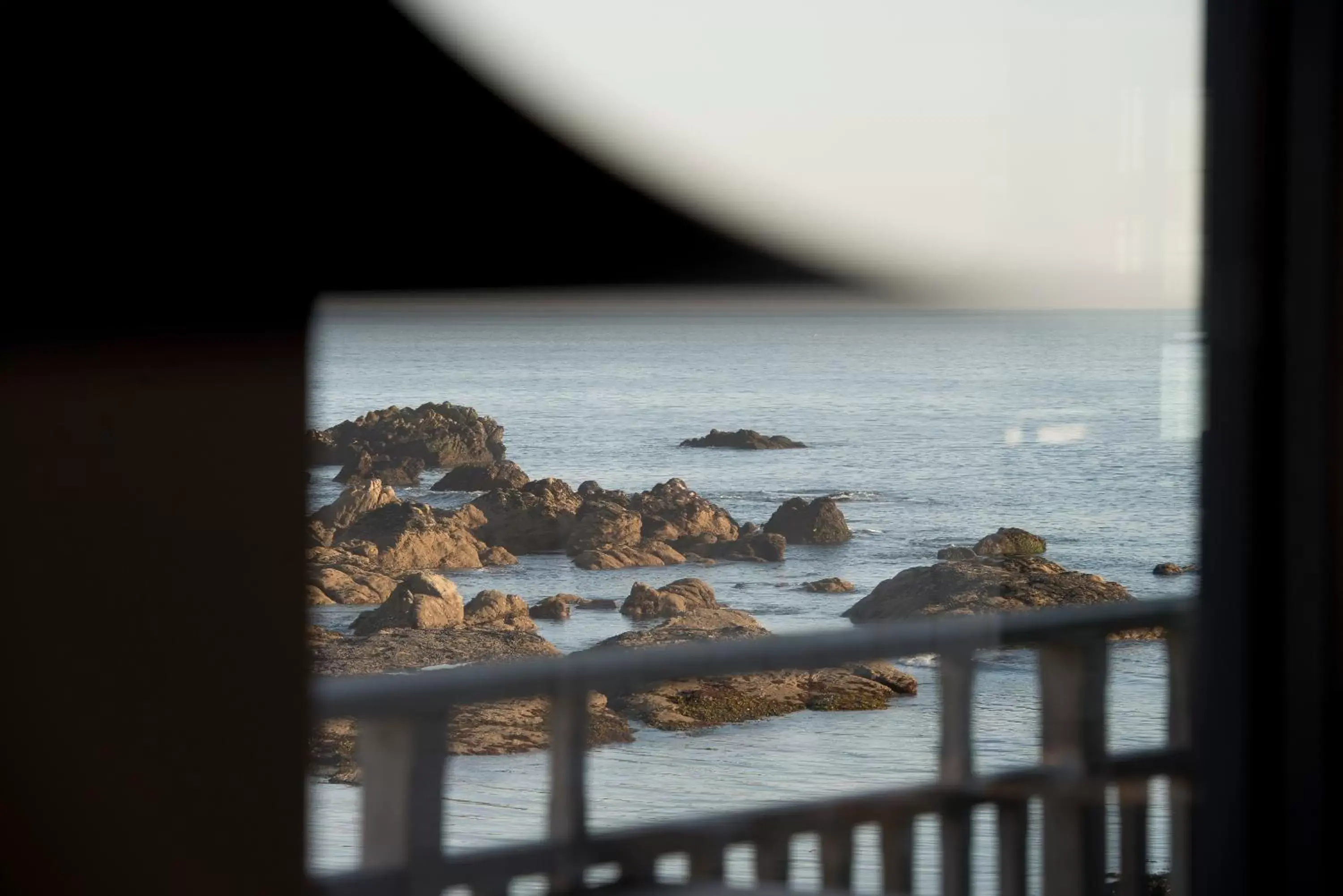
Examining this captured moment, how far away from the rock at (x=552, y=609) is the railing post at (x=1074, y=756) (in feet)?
2.16

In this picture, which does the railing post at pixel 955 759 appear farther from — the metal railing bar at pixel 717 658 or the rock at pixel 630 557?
the rock at pixel 630 557

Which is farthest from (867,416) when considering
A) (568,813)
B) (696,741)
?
(568,813)

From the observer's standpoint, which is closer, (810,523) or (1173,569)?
(810,523)

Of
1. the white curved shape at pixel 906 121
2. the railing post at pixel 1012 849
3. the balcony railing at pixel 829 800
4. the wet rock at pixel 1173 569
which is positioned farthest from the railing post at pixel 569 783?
the wet rock at pixel 1173 569

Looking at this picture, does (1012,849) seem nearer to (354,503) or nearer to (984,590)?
→ (984,590)

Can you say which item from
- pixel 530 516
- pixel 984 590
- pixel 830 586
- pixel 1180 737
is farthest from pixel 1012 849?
pixel 530 516

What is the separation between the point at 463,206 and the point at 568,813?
1.82ft

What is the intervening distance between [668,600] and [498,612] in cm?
19

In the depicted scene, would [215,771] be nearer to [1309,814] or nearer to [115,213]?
[115,213]

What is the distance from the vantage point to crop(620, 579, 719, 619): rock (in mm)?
1145

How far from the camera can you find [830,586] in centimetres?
127

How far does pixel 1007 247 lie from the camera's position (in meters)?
1.39

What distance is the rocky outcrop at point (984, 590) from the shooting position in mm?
1336

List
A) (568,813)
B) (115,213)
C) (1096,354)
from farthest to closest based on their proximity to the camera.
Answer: (1096,354)
(568,813)
(115,213)
